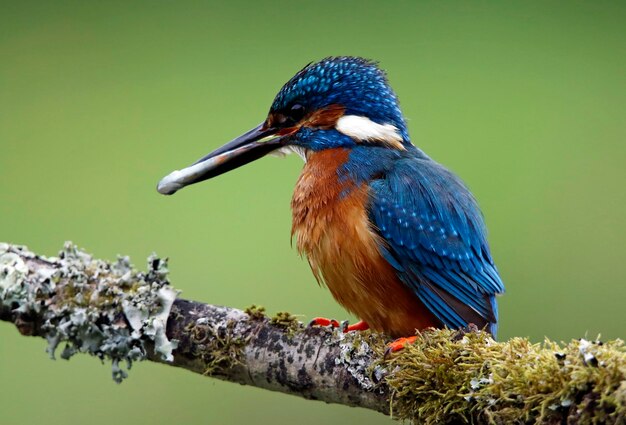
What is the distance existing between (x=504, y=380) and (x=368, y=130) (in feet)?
4.32

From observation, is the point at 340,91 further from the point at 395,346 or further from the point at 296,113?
the point at 395,346

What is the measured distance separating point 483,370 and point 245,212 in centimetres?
197

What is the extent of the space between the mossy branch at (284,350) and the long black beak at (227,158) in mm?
292

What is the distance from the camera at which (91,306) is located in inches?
92.9

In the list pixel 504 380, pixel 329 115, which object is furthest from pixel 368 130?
pixel 504 380

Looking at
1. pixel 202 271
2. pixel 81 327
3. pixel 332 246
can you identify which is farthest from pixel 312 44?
pixel 81 327

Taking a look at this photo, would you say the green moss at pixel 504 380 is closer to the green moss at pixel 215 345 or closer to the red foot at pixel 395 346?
the red foot at pixel 395 346

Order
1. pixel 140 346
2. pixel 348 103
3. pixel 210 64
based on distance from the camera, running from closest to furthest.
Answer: pixel 140 346 → pixel 348 103 → pixel 210 64

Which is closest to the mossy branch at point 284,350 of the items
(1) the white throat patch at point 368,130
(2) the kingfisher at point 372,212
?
(2) the kingfisher at point 372,212

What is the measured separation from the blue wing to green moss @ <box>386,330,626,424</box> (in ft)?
1.66

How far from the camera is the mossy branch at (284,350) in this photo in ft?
5.46

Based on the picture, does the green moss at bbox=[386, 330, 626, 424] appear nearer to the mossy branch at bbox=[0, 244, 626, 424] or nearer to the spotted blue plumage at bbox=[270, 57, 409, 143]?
the mossy branch at bbox=[0, 244, 626, 424]

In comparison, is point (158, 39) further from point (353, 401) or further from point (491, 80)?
point (353, 401)

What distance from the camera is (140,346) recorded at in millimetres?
2293
